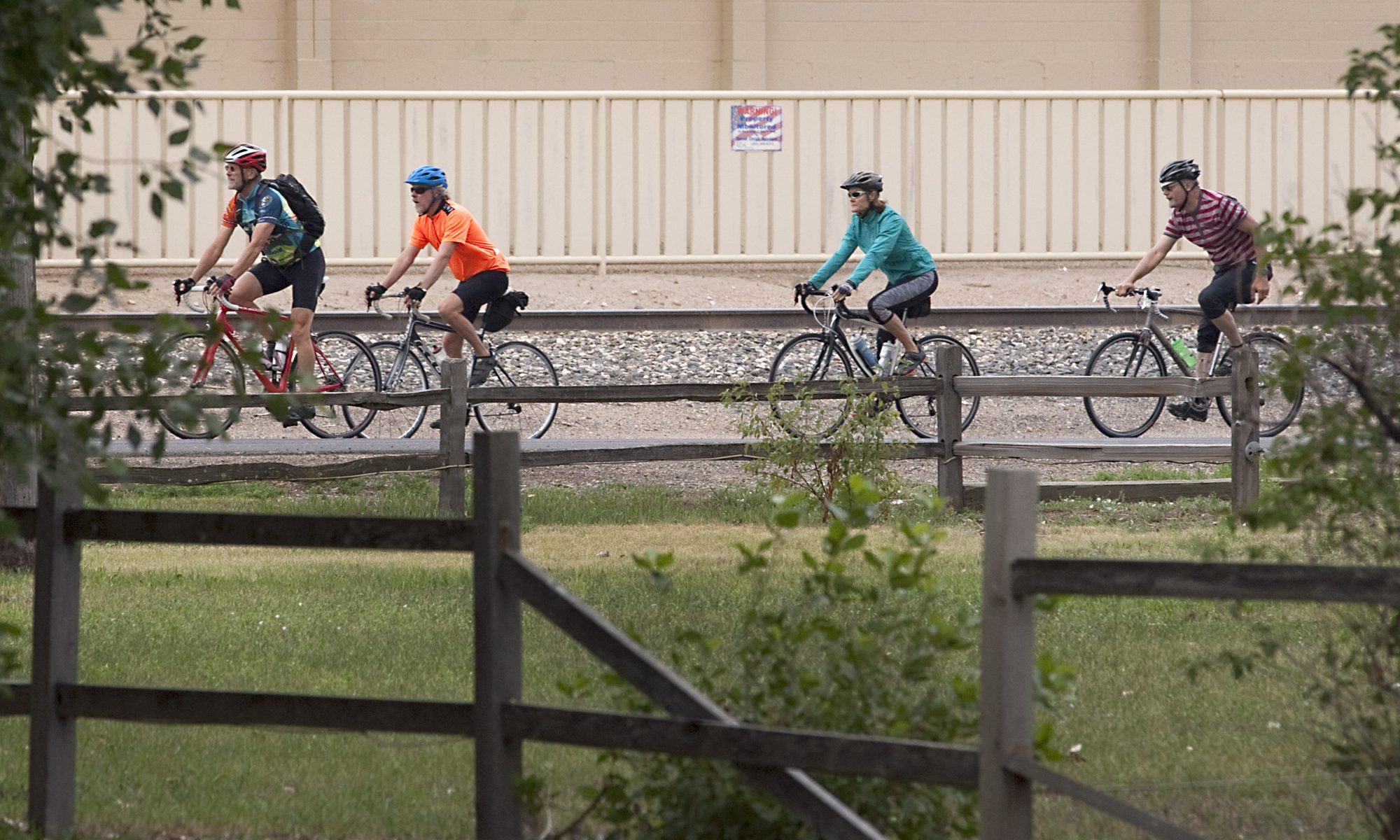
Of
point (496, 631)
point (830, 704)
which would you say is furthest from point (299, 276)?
point (830, 704)

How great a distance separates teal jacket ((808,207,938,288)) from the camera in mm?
13203

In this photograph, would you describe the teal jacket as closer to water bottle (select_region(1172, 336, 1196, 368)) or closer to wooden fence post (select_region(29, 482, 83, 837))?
water bottle (select_region(1172, 336, 1196, 368))

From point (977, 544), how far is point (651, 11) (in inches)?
570

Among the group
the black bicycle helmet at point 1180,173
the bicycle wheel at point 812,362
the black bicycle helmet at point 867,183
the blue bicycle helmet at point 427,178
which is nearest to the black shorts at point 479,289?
the blue bicycle helmet at point 427,178

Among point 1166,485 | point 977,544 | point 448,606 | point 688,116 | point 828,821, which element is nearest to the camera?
point 828,821

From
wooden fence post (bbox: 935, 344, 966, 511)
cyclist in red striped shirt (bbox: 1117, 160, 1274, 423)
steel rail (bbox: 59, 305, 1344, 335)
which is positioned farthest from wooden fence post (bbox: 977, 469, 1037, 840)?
steel rail (bbox: 59, 305, 1344, 335)

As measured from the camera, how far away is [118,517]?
4.03 metres

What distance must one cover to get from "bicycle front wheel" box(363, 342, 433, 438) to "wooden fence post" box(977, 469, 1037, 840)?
10.2 metres

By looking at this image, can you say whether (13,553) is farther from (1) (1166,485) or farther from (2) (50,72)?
(1) (1166,485)

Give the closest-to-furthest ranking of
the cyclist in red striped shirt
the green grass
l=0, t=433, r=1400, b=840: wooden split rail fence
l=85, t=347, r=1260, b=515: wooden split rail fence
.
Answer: l=0, t=433, r=1400, b=840: wooden split rail fence < the green grass < l=85, t=347, r=1260, b=515: wooden split rail fence < the cyclist in red striped shirt

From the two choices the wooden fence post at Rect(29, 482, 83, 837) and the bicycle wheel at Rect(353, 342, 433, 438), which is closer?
the wooden fence post at Rect(29, 482, 83, 837)

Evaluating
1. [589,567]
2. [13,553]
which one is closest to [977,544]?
[589,567]

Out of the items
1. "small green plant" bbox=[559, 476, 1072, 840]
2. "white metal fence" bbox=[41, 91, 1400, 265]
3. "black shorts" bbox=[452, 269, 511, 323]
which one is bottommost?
"small green plant" bbox=[559, 476, 1072, 840]

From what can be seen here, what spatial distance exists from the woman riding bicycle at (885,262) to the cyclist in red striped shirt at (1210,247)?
1.56 meters
